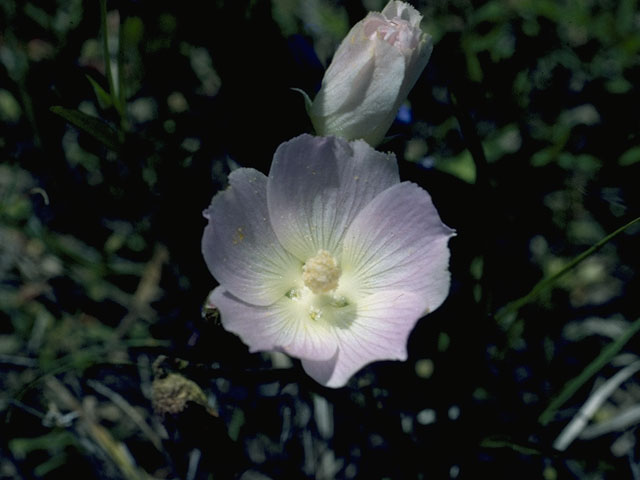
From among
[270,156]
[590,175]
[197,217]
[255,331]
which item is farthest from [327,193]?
[590,175]

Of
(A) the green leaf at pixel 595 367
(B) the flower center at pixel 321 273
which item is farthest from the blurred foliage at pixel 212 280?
(B) the flower center at pixel 321 273

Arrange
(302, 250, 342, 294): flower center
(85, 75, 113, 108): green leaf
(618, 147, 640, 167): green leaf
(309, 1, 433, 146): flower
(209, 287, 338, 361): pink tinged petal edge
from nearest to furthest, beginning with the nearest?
1. (209, 287, 338, 361): pink tinged petal edge
2. (309, 1, 433, 146): flower
3. (302, 250, 342, 294): flower center
4. (85, 75, 113, 108): green leaf
5. (618, 147, 640, 167): green leaf

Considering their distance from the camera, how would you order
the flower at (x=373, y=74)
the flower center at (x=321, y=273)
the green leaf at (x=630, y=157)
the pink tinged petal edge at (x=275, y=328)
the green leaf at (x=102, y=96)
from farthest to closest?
the green leaf at (x=630, y=157), the green leaf at (x=102, y=96), the flower center at (x=321, y=273), the flower at (x=373, y=74), the pink tinged petal edge at (x=275, y=328)

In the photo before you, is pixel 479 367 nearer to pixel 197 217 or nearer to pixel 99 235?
pixel 197 217

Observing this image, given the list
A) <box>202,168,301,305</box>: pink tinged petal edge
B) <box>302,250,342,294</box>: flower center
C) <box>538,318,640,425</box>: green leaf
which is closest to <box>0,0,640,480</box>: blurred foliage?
<box>538,318,640,425</box>: green leaf

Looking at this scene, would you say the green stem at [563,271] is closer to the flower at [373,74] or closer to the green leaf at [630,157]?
the flower at [373,74]

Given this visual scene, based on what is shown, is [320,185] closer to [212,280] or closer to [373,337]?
[373,337]

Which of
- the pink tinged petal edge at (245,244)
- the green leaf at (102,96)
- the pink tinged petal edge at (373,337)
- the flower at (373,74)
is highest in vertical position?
the green leaf at (102,96)

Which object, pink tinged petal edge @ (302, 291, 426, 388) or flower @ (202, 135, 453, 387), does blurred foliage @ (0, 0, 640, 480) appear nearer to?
flower @ (202, 135, 453, 387)
